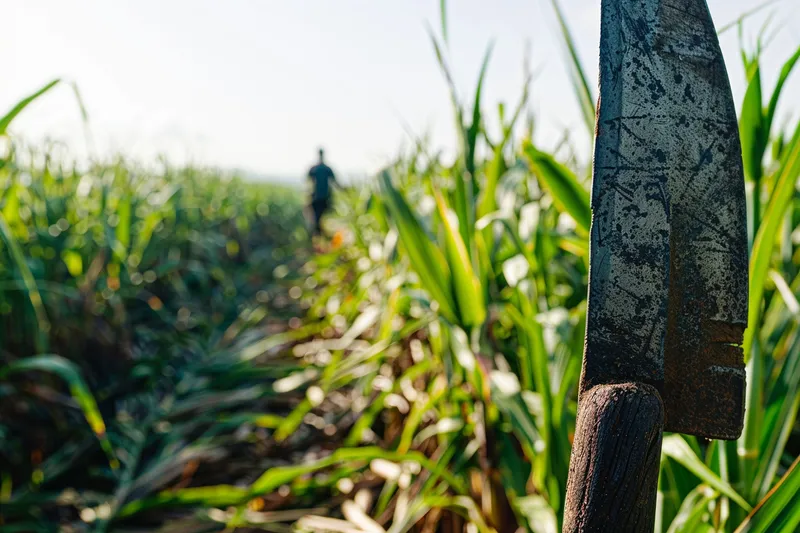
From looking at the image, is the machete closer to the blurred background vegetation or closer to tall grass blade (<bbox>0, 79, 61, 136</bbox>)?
the blurred background vegetation

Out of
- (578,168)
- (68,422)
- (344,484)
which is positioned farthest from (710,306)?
(68,422)

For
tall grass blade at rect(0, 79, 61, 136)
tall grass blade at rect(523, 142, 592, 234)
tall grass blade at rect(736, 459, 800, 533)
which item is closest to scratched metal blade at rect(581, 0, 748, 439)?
tall grass blade at rect(736, 459, 800, 533)

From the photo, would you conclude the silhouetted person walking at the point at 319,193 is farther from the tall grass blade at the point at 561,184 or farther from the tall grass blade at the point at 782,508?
the tall grass blade at the point at 782,508

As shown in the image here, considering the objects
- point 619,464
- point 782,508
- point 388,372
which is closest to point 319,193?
point 388,372

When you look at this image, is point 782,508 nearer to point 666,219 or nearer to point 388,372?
point 666,219

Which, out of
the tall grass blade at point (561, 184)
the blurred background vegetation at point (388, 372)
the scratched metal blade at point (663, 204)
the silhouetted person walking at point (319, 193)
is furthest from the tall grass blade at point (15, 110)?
the silhouetted person walking at point (319, 193)

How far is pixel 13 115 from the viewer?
110 cm

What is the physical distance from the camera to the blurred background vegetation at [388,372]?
2.63 ft

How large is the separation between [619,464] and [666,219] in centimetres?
18

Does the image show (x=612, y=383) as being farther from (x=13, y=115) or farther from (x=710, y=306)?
(x=13, y=115)

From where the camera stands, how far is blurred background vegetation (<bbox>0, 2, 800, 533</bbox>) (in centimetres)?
80

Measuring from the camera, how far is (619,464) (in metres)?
0.36

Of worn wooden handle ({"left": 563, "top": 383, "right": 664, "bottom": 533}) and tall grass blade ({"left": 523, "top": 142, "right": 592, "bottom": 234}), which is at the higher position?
tall grass blade ({"left": 523, "top": 142, "right": 592, "bottom": 234})

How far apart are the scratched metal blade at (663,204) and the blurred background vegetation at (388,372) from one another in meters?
0.23
